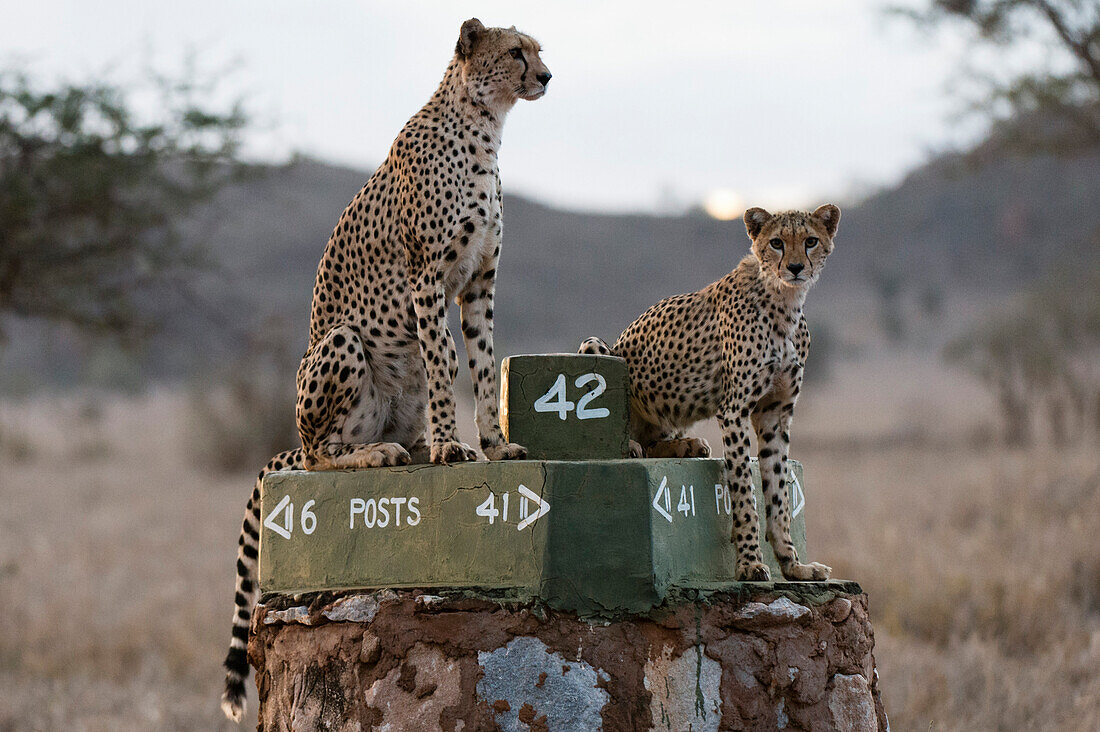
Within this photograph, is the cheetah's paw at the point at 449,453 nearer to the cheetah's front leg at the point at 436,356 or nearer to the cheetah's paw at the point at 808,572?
the cheetah's front leg at the point at 436,356

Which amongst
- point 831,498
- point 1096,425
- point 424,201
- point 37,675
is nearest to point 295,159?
point 37,675

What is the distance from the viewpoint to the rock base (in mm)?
3504

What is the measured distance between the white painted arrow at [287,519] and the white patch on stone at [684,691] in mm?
1311

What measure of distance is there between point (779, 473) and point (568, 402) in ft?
2.61

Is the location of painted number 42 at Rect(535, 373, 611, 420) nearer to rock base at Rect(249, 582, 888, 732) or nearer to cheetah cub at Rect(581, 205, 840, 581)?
cheetah cub at Rect(581, 205, 840, 581)

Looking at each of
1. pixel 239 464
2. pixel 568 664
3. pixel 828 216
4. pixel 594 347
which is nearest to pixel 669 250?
pixel 239 464

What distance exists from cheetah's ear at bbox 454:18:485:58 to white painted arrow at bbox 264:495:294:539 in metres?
1.68

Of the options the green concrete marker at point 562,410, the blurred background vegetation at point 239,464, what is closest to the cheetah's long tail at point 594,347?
the green concrete marker at point 562,410

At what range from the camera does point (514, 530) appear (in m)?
3.56

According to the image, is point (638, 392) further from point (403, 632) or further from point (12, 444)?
point (12, 444)

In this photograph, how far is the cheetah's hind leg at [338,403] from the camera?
3963 mm

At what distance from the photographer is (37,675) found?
9250mm

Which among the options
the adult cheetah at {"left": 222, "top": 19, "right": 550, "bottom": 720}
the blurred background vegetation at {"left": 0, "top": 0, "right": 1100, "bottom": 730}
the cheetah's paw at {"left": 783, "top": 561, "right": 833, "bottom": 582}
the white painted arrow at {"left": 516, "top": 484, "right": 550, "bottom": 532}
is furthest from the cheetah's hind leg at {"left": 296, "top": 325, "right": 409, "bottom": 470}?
the blurred background vegetation at {"left": 0, "top": 0, "right": 1100, "bottom": 730}

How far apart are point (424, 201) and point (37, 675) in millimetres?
7140
